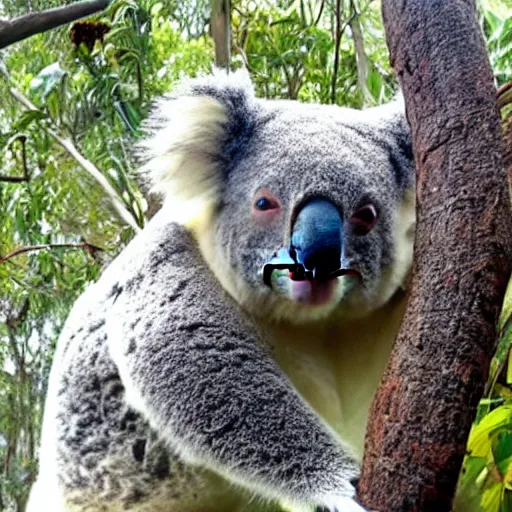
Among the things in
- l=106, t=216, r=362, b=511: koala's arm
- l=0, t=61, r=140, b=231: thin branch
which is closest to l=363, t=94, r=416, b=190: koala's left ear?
l=106, t=216, r=362, b=511: koala's arm

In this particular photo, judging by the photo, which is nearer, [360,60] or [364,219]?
[364,219]

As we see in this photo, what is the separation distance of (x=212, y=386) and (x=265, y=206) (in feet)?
1.23

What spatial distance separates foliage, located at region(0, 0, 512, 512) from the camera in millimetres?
3914

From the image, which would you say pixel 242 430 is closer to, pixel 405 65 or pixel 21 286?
pixel 405 65

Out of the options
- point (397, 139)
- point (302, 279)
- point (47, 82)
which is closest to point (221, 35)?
point (47, 82)

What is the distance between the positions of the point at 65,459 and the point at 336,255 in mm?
896

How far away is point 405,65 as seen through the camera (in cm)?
134

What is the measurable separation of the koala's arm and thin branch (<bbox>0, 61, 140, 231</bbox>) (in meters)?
1.66

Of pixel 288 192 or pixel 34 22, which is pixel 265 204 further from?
pixel 34 22

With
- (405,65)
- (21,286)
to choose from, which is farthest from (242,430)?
(21,286)

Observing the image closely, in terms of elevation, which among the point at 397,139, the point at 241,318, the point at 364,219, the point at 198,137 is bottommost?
the point at 241,318

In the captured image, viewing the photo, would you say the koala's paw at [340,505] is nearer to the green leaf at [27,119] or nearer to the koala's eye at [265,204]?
the koala's eye at [265,204]

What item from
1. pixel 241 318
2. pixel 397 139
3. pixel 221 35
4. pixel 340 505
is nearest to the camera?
pixel 340 505

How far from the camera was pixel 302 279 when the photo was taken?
1.50 metres
